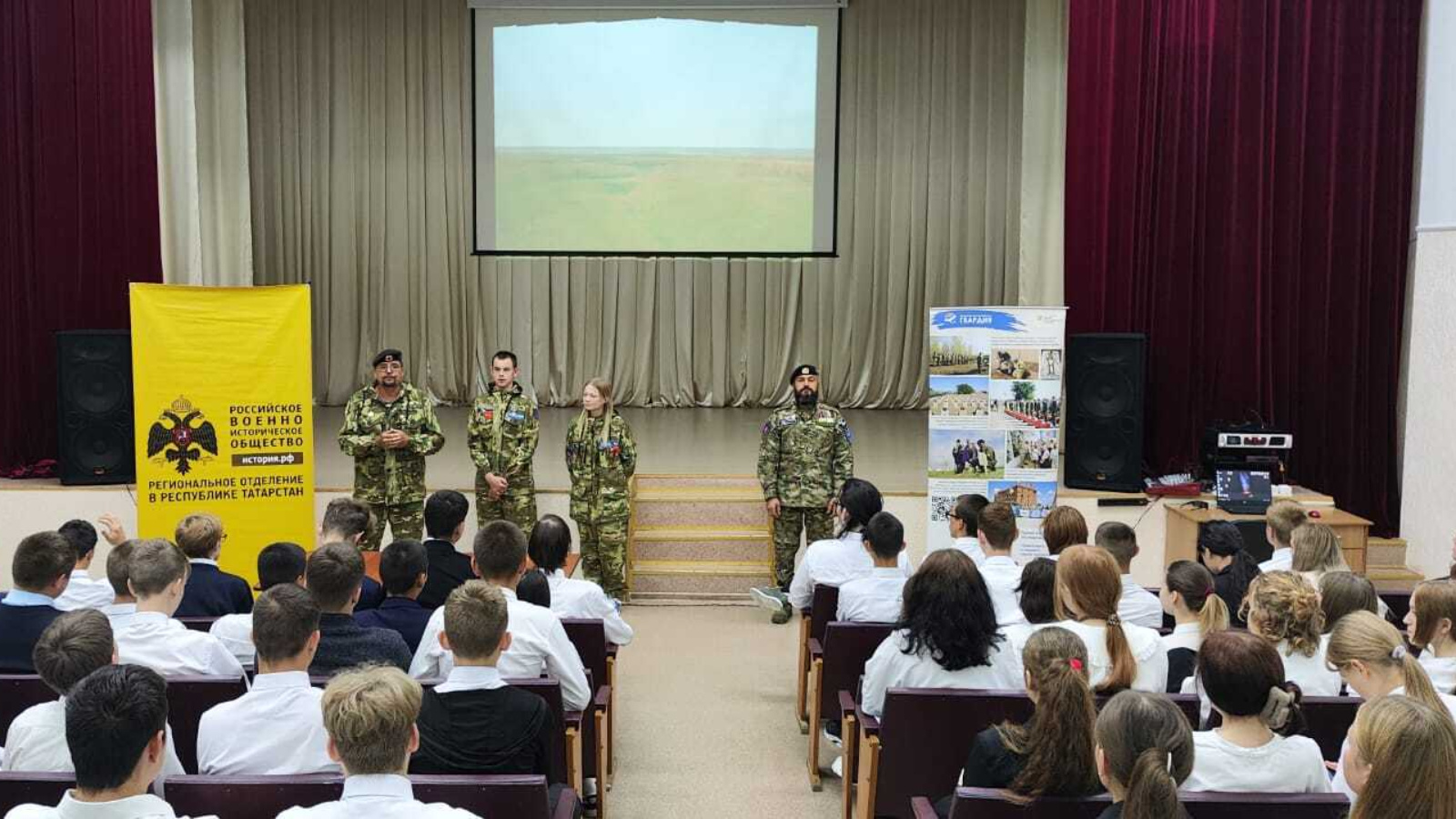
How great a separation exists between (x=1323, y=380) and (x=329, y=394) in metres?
8.71

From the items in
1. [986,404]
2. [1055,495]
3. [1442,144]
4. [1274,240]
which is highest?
[1442,144]

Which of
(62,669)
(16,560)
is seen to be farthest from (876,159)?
(62,669)

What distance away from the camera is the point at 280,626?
3.12m

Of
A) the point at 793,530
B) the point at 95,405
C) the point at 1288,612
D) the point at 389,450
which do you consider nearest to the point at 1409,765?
the point at 1288,612

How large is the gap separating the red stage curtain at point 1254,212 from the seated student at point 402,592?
5.61m

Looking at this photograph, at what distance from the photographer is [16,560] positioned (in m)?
3.92

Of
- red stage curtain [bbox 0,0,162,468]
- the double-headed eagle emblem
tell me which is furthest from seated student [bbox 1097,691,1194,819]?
red stage curtain [bbox 0,0,162,468]

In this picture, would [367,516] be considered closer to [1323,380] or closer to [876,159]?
[1323,380]

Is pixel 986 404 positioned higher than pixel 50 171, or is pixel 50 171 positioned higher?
pixel 50 171

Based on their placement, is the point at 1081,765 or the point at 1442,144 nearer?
the point at 1081,765

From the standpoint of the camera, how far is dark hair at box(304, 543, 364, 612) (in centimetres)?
363

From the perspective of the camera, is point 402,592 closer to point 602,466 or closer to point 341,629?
point 341,629

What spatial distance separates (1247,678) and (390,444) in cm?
507

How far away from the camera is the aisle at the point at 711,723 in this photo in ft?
15.6
